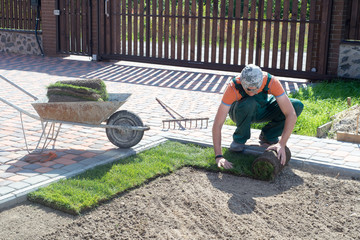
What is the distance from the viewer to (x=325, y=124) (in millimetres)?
6824

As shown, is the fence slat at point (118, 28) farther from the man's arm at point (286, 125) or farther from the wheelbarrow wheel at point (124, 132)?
the man's arm at point (286, 125)

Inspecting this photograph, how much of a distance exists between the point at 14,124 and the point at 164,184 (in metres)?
3.14

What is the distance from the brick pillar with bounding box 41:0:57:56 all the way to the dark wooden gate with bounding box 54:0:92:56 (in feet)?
0.50

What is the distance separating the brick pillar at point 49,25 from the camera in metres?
14.9

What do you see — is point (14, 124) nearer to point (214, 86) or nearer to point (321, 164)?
point (321, 164)

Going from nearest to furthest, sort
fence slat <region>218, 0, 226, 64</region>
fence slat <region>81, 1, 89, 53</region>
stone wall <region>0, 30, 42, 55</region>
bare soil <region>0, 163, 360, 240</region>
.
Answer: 1. bare soil <region>0, 163, 360, 240</region>
2. fence slat <region>218, 0, 226, 64</region>
3. fence slat <region>81, 1, 89, 53</region>
4. stone wall <region>0, 30, 42, 55</region>

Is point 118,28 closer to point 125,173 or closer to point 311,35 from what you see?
point 311,35

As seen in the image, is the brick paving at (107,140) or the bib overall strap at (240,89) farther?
the bib overall strap at (240,89)

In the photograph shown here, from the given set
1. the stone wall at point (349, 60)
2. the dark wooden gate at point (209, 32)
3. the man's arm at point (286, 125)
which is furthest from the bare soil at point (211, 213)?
the dark wooden gate at point (209, 32)

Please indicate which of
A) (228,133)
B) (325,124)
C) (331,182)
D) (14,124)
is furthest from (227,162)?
(14,124)

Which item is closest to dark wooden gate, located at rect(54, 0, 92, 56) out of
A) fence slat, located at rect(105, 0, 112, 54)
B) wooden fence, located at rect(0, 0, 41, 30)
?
fence slat, located at rect(105, 0, 112, 54)

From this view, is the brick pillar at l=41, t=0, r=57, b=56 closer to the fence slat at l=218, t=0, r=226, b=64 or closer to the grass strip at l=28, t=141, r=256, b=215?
the fence slat at l=218, t=0, r=226, b=64

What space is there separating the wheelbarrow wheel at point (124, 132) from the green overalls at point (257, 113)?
1.10 metres

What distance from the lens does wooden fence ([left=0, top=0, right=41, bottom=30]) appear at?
15.9m
